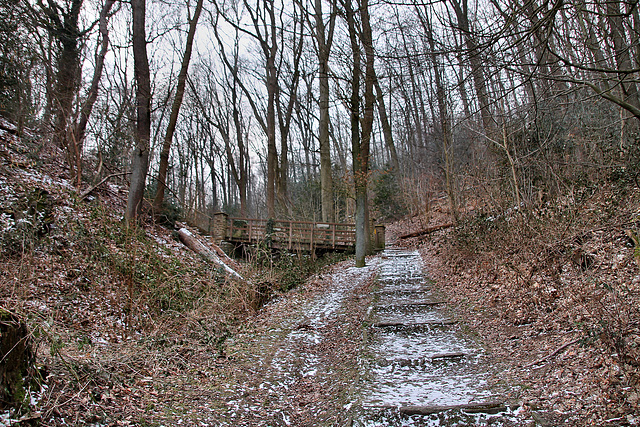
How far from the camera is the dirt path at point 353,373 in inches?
140

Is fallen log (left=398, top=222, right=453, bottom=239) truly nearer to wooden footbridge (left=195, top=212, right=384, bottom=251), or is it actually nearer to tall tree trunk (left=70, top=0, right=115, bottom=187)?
wooden footbridge (left=195, top=212, right=384, bottom=251)

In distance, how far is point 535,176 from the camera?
323 inches

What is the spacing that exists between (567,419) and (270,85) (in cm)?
1683

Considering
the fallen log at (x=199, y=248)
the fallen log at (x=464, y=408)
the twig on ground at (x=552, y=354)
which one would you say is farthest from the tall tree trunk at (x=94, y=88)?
the twig on ground at (x=552, y=354)

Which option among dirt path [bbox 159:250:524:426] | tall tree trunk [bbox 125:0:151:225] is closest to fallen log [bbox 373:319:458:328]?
dirt path [bbox 159:250:524:426]

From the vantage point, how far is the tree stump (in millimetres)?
2758

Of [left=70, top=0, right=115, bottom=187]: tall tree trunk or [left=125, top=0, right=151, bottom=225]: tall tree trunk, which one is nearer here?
[left=125, top=0, right=151, bottom=225]: tall tree trunk

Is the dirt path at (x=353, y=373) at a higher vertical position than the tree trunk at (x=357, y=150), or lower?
lower

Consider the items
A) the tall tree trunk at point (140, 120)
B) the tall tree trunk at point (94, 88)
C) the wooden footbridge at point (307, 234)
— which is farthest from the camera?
the wooden footbridge at point (307, 234)

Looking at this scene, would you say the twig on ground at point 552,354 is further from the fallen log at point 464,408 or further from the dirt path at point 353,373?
the fallen log at point 464,408

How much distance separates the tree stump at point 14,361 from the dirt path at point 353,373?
1185 mm

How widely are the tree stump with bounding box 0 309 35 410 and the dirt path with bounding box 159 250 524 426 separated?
119 centimetres

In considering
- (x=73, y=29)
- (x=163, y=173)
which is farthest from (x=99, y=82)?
(x=163, y=173)

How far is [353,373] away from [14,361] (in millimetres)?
3214
